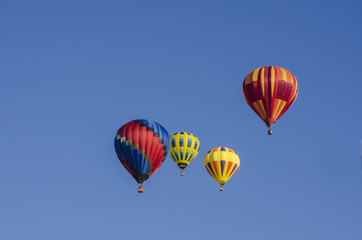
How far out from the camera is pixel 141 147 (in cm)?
6041

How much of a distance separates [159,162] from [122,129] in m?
3.56

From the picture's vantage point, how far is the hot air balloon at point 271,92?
60.1 meters

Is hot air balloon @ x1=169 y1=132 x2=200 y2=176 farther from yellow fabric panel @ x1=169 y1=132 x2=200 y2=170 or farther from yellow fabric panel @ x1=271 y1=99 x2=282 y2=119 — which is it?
yellow fabric panel @ x1=271 y1=99 x2=282 y2=119

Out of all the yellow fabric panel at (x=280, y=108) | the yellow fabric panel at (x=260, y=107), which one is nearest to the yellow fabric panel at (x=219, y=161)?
the yellow fabric panel at (x=260, y=107)

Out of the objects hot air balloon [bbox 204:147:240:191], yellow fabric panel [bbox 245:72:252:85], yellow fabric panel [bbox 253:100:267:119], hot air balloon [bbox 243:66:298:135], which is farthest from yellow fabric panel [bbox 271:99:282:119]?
hot air balloon [bbox 204:147:240:191]

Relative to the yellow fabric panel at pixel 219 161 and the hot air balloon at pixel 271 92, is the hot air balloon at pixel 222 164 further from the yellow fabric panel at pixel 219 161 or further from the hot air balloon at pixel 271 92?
the hot air balloon at pixel 271 92

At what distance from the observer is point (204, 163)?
3029 inches

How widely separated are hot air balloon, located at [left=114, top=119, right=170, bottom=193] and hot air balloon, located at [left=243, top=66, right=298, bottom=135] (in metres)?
7.10

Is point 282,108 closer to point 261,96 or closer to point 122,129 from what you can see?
point 261,96

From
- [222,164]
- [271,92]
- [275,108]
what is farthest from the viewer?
[222,164]

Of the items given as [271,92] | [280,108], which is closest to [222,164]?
[280,108]

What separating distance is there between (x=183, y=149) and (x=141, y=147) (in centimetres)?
1607

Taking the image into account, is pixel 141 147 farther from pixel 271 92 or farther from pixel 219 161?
pixel 219 161

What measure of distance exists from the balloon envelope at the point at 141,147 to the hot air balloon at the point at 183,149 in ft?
44.9
